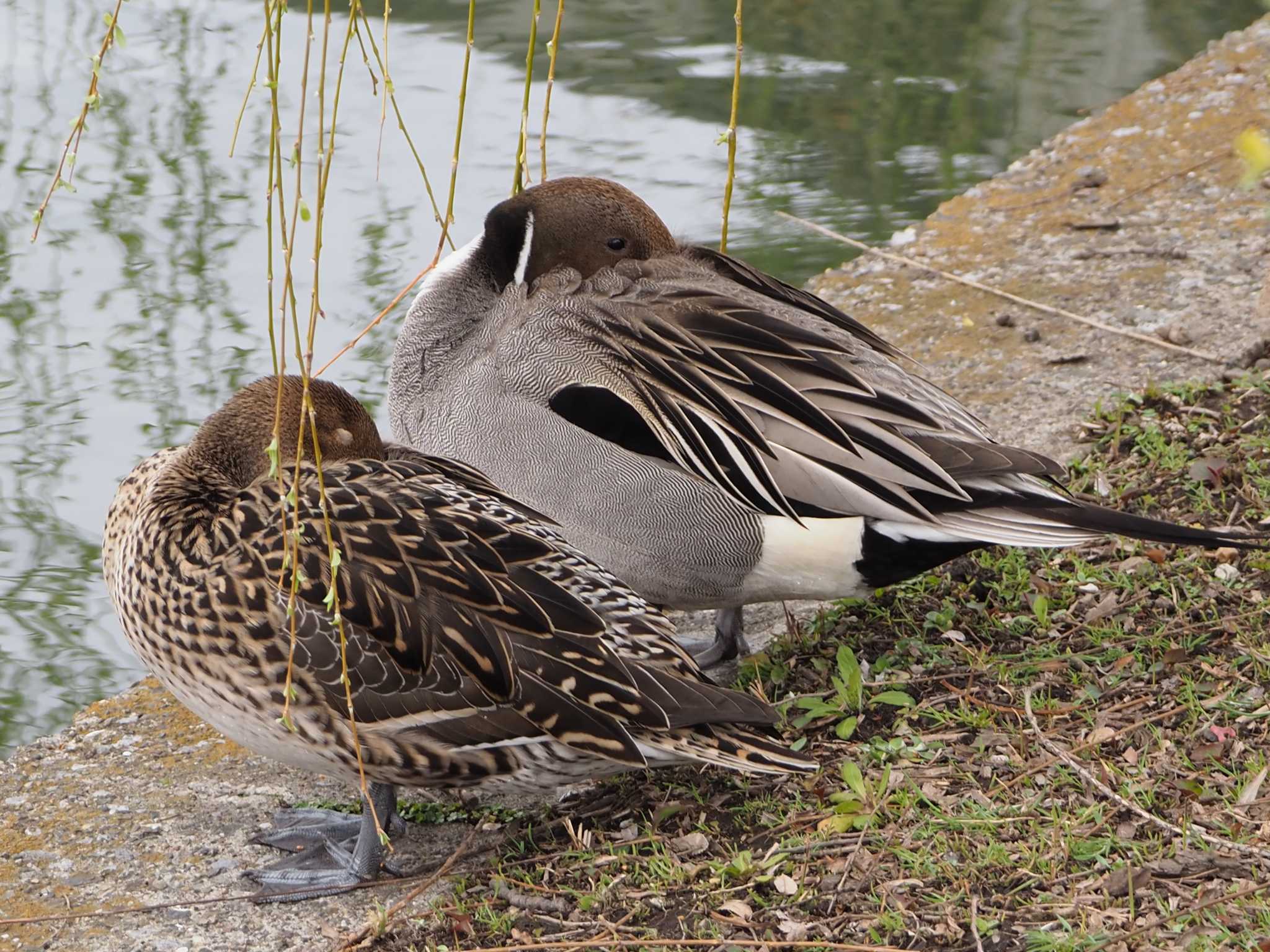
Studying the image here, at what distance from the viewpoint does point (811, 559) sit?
11.3ft

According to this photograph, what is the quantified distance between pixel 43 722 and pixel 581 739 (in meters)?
2.03

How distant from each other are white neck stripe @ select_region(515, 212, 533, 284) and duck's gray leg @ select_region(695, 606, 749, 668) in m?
1.03

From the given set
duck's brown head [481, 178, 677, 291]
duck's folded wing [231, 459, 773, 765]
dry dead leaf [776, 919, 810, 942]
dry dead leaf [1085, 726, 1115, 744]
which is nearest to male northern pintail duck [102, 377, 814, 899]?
duck's folded wing [231, 459, 773, 765]

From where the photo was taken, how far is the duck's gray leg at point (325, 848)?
120 inches

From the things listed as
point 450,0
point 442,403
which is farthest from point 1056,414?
point 450,0

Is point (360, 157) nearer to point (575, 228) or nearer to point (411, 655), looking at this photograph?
point (575, 228)

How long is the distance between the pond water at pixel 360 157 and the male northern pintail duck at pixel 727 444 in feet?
5.26

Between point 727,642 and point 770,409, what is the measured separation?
0.70 meters

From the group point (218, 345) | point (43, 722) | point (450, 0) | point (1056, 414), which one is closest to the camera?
point (43, 722)

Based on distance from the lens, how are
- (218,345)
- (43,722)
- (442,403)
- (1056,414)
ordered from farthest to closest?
(218,345) → (1056,414) → (43,722) → (442,403)

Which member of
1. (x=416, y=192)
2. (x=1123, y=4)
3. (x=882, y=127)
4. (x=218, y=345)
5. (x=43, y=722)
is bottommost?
(x=43, y=722)

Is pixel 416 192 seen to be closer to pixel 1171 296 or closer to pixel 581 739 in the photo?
pixel 1171 296

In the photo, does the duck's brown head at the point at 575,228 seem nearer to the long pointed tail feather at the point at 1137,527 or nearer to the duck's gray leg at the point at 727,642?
the duck's gray leg at the point at 727,642

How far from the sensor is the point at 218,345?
586 centimetres
